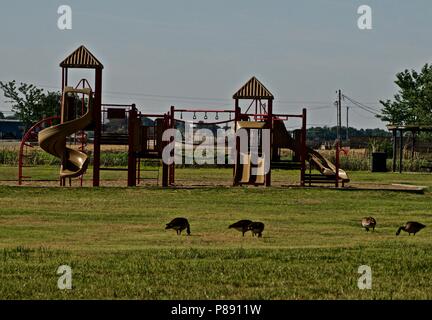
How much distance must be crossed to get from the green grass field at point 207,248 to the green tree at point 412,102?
51.2 meters

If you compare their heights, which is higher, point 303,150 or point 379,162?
point 303,150

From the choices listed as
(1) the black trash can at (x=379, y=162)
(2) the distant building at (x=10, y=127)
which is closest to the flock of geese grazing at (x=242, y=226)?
(1) the black trash can at (x=379, y=162)

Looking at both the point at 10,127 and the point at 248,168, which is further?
the point at 10,127

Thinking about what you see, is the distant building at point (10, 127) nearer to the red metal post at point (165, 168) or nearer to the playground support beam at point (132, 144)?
the red metal post at point (165, 168)

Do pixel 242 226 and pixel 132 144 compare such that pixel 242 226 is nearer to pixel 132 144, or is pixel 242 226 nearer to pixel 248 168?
pixel 132 144

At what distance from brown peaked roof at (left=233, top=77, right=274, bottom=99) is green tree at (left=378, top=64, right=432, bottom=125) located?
43226 millimetres

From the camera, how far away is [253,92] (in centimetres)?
3681

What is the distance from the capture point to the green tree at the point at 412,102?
7956 centimetres

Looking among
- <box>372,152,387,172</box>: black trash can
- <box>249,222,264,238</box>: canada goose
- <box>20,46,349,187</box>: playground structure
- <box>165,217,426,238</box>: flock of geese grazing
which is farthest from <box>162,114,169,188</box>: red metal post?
<box>372,152,387,172</box>: black trash can

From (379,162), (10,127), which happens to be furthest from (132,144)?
(10,127)

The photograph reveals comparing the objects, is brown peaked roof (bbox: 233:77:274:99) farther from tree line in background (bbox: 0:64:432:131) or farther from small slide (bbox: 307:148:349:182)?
tree line in background (bbox: 0:64:432:131)

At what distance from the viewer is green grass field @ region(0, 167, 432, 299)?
1183 cm

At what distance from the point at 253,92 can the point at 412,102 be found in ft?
156
